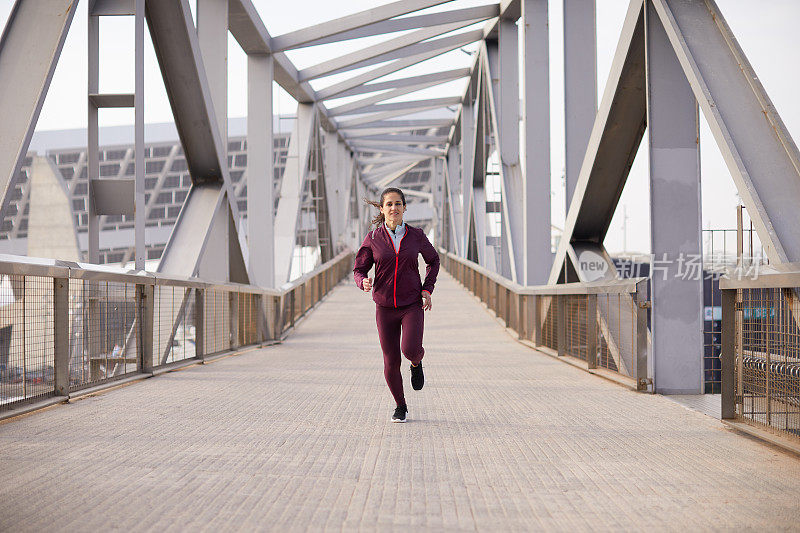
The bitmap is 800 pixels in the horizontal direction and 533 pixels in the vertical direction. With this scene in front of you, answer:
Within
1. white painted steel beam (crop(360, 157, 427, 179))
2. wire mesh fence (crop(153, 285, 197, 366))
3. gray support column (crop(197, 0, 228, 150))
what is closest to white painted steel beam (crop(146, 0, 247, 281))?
wire mesh fence (crop(153, 285, 197, 366))

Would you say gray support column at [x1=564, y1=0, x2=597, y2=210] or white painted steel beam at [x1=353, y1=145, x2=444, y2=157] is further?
white painted steel beam at [x1=353, y1=145, x2=444, y2=157]

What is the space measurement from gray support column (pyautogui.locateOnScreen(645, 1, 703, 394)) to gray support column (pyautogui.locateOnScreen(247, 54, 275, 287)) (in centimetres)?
976

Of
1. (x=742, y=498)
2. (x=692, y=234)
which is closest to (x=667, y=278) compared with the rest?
(x=692, y=234)

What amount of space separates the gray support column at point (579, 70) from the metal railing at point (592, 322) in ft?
7.79

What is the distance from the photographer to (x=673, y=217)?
241 inches

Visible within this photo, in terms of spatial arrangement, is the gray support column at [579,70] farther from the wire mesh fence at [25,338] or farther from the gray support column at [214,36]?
the wire mesh fence at [25,338]

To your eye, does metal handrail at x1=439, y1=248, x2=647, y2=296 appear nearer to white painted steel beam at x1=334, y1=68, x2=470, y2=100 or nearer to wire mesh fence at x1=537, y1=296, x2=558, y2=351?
wire mesh fence at x1=537, y1=296, x2=558, y2=351

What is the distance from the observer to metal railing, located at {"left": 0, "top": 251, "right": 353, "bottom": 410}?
4711mm

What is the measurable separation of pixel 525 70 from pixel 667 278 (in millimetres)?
8274

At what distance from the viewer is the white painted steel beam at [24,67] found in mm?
5684

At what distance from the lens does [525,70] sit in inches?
534

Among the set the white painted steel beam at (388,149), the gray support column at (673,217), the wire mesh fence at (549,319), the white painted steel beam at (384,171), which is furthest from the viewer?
the white painted steel beam at (384,171)

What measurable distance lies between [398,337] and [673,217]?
8.29ft

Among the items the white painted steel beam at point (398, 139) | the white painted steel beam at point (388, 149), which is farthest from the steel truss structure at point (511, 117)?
the white painted steel beam at point (388, 149)
